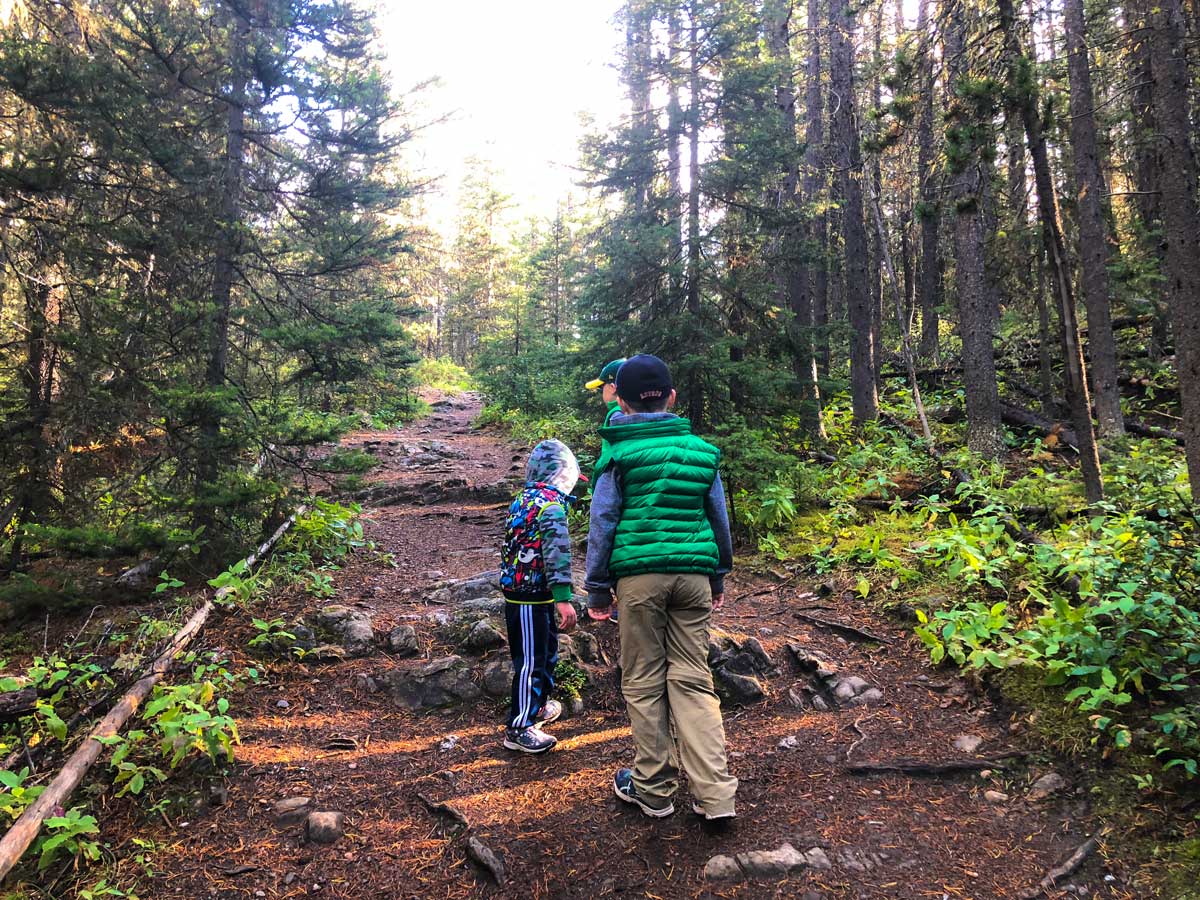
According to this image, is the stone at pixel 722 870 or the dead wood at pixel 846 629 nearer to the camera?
the stone at pixel 722 870

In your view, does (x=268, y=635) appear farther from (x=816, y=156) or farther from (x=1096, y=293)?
(x=816, y=156)

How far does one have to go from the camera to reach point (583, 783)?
377 cm

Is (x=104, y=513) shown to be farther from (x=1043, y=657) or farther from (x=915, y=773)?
(x=1043, y=657)

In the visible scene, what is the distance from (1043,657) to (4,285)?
38.0ft

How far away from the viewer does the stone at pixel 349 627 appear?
5.67m

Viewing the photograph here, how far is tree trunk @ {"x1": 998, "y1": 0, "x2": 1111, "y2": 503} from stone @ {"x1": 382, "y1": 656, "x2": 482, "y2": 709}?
244 inches

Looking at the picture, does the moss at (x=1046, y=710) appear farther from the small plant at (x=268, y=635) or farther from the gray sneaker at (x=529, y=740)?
the small plant at (x=268, y=635)

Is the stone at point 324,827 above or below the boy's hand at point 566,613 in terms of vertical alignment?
below

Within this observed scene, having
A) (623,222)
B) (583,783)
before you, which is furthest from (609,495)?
(623,222)

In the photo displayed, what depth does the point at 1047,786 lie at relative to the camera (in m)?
3.40

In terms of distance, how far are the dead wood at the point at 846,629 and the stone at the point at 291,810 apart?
15.1 feet

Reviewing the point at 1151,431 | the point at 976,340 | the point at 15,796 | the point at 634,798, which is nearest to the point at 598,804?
the point at 634,798

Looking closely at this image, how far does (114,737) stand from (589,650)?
3279mm

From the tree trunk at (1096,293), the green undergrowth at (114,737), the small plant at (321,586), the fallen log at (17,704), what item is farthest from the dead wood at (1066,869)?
the tree trunk at (1096,293)
